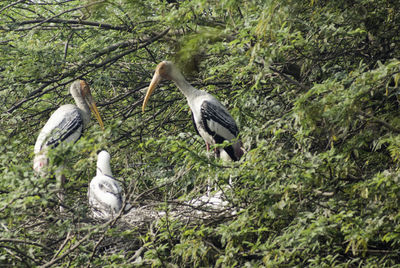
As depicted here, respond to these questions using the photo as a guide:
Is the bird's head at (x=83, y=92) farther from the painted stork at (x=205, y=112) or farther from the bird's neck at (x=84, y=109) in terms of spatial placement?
the painted stork at (x=205, y=112)

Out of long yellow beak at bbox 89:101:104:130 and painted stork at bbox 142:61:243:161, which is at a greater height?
long yellow beak at bbox 89:101:104:130

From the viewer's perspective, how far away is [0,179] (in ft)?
13.5

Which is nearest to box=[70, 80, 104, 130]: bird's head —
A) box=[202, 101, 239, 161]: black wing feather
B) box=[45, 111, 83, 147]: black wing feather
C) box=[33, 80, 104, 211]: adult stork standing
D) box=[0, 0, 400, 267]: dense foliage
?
box=[33, 80, 104, 211]: adult stork standing

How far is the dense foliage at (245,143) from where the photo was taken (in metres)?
3.99

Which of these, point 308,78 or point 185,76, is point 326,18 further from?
point 185,76

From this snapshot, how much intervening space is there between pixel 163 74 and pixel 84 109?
3.58 ft

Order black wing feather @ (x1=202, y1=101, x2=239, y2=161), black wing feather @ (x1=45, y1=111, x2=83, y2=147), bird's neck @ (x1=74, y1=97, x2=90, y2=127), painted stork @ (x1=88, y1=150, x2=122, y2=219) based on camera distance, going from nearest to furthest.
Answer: painted stork @ (x1=88, y1=150, x2=122, y2=219)
black wing feather @ (x1=202, y1=101, x2=239, y2=161)
black wing feather @ (x1=45, y1=111, x2=83, y2=147)
bird's neck @ (x1=74, y1=97, x2=90, y2=127)

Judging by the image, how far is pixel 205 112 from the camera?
6.56m

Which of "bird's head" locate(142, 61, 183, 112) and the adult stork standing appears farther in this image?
"bird's head" locate(142, 61, 183, 112)

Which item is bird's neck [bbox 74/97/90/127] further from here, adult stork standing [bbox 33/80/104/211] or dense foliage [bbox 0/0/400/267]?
dense foliage [bbox 0/0/400/267]

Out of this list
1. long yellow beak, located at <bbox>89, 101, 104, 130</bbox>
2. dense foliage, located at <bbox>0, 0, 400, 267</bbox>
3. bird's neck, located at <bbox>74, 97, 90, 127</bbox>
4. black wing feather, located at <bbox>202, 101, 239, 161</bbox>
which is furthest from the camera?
bird's neck, located at <bbox>74, 97, 90, 127</bbox>

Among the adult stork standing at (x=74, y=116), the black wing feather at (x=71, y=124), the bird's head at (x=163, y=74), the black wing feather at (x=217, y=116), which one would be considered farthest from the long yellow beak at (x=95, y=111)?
the black wing feather at (x=217, y=116)

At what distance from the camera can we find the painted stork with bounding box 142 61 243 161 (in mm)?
6574

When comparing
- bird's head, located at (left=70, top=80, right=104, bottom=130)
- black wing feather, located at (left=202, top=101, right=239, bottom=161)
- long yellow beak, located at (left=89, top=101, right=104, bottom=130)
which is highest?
bird's head, located at (left=70, top=80, right=104, bottom=130)
